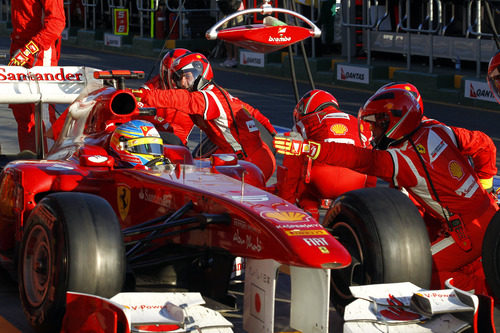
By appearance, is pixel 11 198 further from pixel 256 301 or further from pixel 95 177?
pixel 256 301

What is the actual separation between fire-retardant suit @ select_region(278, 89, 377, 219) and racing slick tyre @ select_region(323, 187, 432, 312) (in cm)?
206

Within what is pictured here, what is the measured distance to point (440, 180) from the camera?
6.03 m

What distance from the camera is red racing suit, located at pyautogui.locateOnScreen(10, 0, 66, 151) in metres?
9.75

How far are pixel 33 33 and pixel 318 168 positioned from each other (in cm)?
395

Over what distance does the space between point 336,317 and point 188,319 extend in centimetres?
129

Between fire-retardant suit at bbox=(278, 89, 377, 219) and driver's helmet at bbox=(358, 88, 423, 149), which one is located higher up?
driver's helmet at bbox=(358, 88, 423, 149)

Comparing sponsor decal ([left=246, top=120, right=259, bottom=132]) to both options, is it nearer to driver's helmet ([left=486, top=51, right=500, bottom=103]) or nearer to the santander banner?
the santander banner

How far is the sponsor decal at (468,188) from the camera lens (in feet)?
19.8

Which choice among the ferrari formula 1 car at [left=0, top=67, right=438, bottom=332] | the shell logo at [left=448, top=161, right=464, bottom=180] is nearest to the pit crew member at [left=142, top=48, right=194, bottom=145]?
the ferrari formula 1 car at [left=0, top=67, right=438, bottom=332]

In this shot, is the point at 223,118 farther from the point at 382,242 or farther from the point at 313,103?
the point at 382,242

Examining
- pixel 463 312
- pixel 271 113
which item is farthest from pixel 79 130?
pixel 271 113

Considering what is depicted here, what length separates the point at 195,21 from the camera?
2286cm

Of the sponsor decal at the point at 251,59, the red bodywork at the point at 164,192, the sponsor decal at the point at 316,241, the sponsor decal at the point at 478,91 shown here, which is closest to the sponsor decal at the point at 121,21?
the sponsor decal at the point at 251,59

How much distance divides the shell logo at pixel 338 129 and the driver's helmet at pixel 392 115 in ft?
4.16
